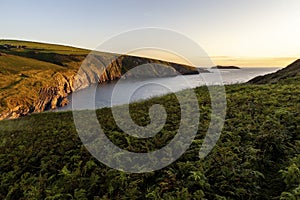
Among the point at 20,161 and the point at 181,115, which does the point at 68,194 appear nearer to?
the point at 20,161

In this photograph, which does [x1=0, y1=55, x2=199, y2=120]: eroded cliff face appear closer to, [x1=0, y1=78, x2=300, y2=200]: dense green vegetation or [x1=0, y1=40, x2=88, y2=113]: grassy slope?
[x1=0, y1=40, x2=88, y2=113]: grassy slope

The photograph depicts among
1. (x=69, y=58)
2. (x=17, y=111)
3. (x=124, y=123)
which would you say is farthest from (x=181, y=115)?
(x=69, y=58)

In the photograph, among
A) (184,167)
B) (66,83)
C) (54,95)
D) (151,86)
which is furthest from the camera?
(66,83)

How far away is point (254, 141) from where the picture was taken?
888 cm

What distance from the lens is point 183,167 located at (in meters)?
7.58

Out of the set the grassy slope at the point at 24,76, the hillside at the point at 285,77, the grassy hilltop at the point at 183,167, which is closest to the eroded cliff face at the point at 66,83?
the grassy slope at the point at 24,76

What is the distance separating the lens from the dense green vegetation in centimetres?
666

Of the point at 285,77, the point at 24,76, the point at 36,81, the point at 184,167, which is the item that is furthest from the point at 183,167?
the point at 24,76

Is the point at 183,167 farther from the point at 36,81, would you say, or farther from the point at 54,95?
the point at 36,81

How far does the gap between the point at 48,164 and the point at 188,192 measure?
556 cm

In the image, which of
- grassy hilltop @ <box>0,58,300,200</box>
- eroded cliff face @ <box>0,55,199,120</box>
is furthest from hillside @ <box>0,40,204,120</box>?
grassy hilltop @ <box>0,58,300,200</box>

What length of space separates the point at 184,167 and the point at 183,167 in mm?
32

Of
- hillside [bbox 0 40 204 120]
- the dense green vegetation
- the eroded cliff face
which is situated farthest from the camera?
the eroded cliff face

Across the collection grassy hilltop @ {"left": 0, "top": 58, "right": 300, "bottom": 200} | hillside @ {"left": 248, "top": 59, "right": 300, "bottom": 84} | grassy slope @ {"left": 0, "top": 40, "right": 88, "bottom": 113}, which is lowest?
→ grassy slope @ {"left": 0, "top": 40, "right": 88, "bottom": 113}
